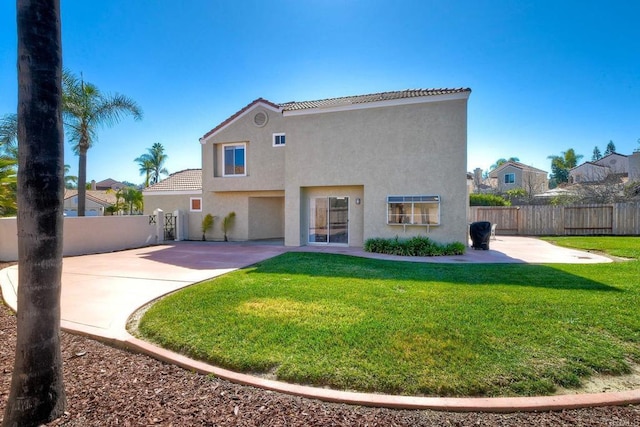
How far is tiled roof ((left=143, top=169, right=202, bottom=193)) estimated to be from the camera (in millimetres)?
22656

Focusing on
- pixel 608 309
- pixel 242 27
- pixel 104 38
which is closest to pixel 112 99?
pixel 104 38

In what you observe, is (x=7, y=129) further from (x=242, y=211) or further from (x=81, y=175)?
(x=242, y=211)

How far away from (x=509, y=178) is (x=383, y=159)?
40.4 metres

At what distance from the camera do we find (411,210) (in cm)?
1531

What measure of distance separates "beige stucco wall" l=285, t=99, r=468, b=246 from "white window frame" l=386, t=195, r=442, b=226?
0.22m

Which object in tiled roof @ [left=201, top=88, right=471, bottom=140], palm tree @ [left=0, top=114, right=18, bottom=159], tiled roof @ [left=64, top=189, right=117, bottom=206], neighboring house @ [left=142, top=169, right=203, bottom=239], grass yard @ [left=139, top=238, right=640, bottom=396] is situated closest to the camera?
grass yard @ [left=139, top=238, right=640, bottom=396]

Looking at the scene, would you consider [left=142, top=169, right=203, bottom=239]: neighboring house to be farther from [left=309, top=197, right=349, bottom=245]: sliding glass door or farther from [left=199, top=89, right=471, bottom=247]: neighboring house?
[left=309, top=197, right=349, bottom=245]: sliding glass door

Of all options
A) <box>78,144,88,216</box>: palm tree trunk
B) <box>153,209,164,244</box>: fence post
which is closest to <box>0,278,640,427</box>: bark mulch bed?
<box>153,209,164,244</box>: fence post

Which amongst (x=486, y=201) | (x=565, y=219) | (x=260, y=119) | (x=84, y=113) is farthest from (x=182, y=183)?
(x=565, y=219)

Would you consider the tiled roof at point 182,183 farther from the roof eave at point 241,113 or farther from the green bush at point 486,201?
the green bush at point 486,201

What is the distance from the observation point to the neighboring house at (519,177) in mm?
45156

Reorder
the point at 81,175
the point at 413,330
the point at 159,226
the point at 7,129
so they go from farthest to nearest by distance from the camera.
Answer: the point at 159,226 → the point at 81,175 → the point at 7,129 → the point at 413,330

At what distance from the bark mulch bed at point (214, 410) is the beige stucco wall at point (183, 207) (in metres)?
18.2

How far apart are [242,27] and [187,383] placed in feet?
42.8
